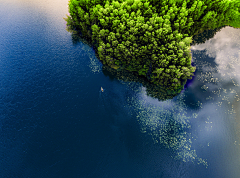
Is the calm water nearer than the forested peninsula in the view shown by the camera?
Yes

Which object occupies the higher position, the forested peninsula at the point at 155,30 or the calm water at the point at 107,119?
the forested peninsula at the point at 155,30

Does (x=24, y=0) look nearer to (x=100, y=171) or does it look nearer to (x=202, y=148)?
(x=100, y=171)

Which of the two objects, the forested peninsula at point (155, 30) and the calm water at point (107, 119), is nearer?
the calm water at point (107, 119)

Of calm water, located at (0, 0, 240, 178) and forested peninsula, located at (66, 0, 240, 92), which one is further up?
forested peninsula, located at (66, 0, 240, 92)
